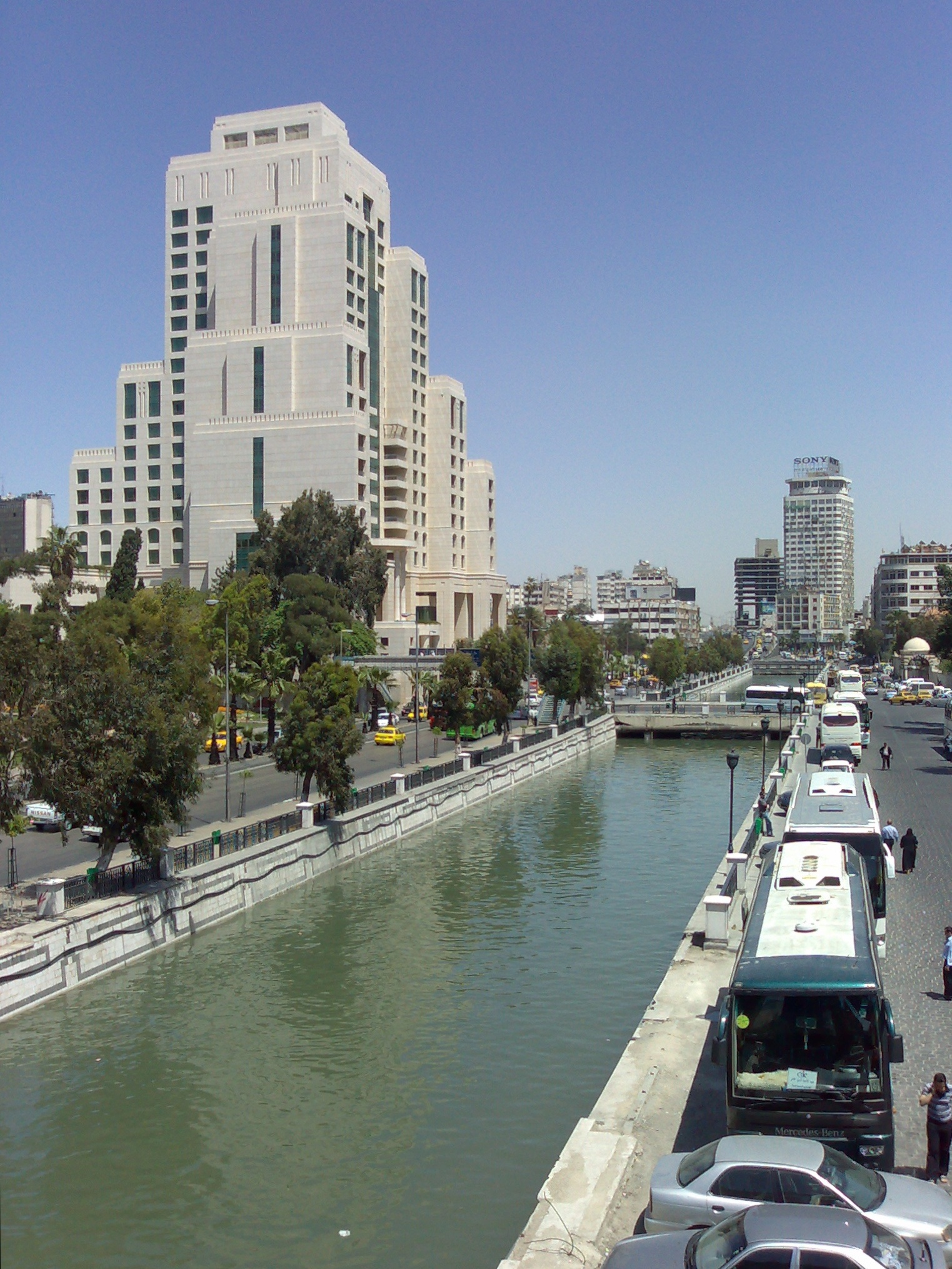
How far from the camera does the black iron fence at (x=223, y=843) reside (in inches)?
916

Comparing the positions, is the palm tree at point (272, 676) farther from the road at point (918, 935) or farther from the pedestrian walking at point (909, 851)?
Answer: the pedestrian walking at point (909, 851)

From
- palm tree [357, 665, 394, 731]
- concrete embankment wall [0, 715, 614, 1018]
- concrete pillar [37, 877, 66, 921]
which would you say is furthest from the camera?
palm tree [357, 665, 394, 731]

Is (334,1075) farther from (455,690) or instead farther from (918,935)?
(455,690)

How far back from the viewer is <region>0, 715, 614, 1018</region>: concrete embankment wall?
796 inches

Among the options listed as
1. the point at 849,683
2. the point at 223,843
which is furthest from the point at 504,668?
the point at 849,683

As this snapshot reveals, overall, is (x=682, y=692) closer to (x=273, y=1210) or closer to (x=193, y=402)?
(x=193, y=402)

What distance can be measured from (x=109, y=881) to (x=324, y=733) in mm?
10201

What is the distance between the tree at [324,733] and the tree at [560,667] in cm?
3709

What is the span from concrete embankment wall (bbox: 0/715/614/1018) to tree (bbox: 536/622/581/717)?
28.2 meters

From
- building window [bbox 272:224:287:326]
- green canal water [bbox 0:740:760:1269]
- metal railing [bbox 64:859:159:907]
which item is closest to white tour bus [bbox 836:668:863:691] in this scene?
building window [bbox 272:224:287:326]

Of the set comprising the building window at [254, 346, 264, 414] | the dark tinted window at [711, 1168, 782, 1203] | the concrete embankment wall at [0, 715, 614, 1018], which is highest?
the building window at [254, 346, 264, 414]

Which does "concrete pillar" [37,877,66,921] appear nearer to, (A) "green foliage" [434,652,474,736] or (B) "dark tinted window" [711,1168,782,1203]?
(B) "dark tinted window" [711,1168,782,1203]

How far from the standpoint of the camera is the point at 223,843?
28578 mm

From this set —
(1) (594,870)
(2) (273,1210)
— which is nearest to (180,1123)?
(2) (273,1210)
